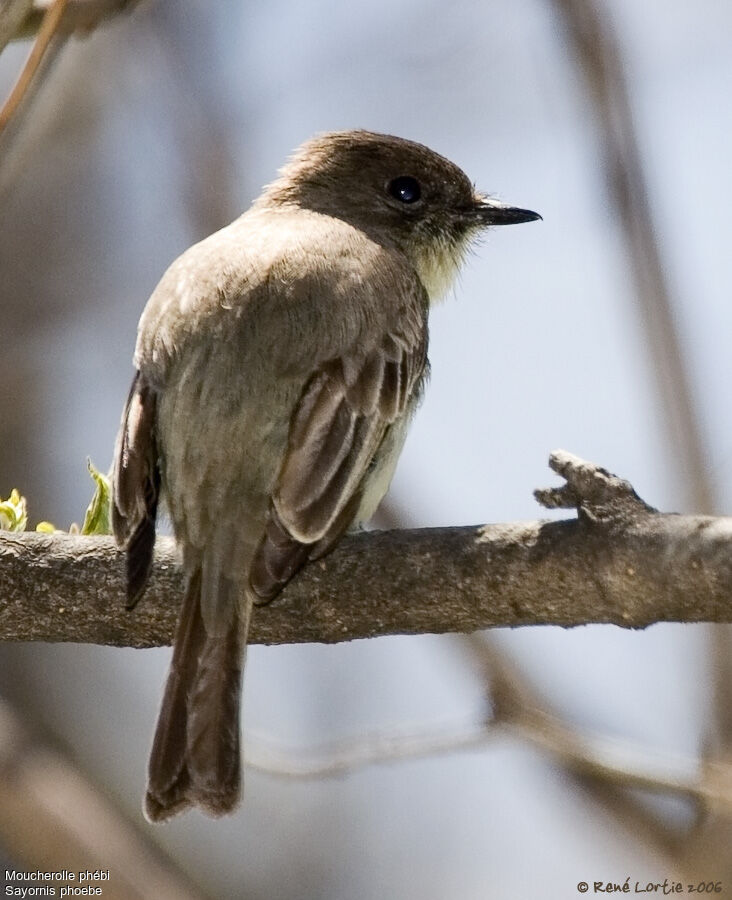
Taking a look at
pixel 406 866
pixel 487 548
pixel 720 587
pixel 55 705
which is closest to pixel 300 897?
pixel 406 866

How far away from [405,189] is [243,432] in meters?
2.10

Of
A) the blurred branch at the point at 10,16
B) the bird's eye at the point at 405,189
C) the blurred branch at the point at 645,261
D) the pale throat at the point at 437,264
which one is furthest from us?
the bird's eye at the point at 405,189

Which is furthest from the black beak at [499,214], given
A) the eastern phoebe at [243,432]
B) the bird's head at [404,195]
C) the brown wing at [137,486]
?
the brown wing at [137,486]

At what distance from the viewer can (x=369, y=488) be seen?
4773 mm

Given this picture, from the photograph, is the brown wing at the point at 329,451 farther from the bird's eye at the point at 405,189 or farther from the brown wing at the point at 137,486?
the bird's eye at the point at 405,189

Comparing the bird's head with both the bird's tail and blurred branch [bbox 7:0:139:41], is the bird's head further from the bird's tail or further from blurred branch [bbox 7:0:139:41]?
the bird's tail

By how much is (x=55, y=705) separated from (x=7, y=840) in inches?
179

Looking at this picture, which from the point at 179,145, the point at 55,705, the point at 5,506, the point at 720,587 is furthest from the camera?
the point at 55,705

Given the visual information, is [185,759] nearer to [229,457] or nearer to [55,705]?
[229,457]

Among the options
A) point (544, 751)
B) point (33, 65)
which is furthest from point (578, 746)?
point (33, 65)

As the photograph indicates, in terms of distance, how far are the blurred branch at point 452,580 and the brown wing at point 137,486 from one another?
0.46ft

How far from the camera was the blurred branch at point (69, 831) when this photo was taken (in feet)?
12.0

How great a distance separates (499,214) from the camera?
6.34m

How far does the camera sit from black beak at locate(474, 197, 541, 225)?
248 inches
